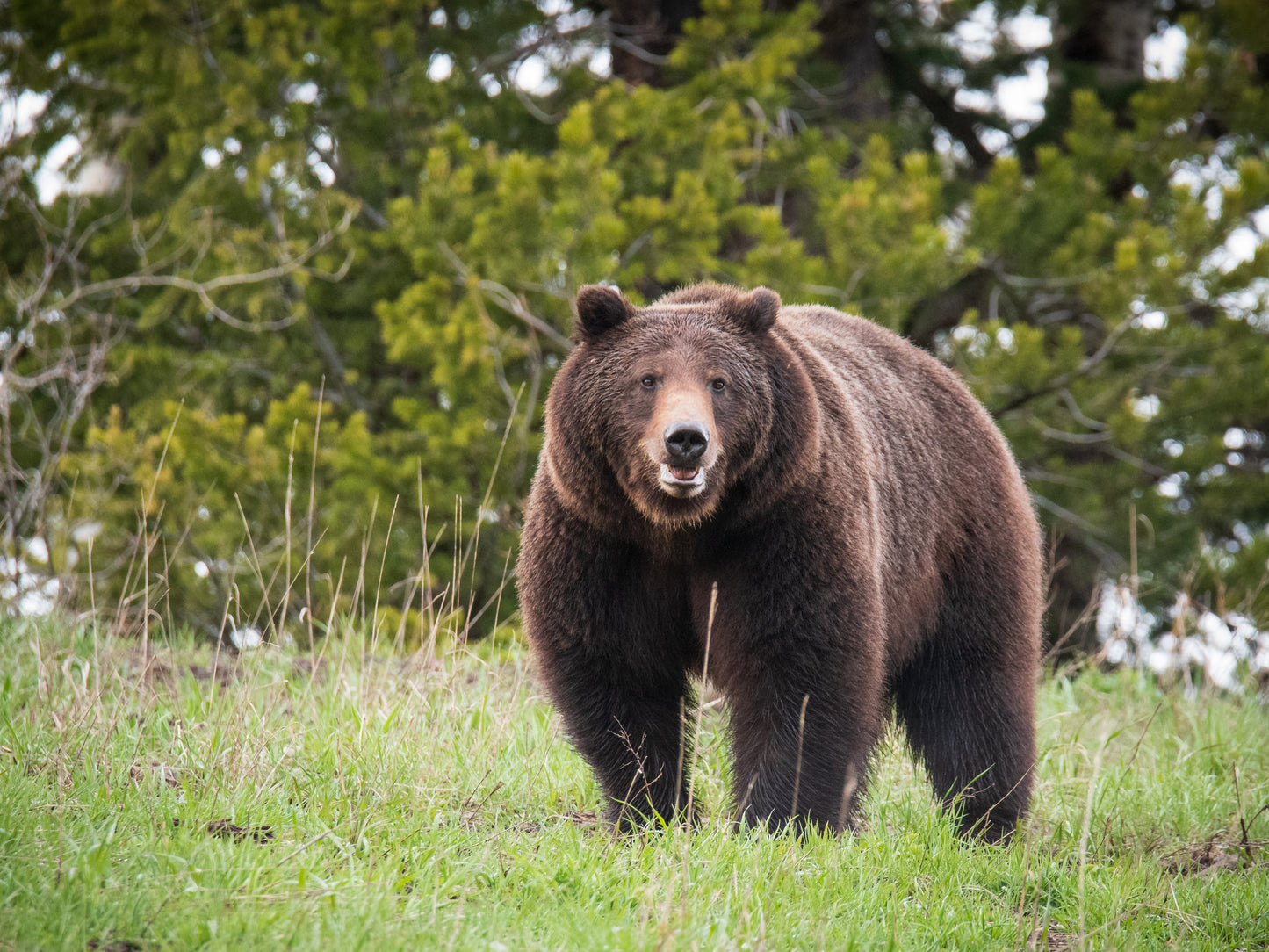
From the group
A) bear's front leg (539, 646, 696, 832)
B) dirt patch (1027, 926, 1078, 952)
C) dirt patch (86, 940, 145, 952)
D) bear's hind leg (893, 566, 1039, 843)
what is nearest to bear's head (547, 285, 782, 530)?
bear's front leg (539, 646, 696, 832)

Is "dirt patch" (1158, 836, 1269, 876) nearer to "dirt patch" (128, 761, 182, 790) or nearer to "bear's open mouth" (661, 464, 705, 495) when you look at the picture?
"bear's open mouth" (661, 464, 705, 495)

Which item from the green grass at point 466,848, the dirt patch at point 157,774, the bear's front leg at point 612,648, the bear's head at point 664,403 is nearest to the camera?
the green grass at point 466,848

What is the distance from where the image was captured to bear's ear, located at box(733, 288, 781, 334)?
436cm

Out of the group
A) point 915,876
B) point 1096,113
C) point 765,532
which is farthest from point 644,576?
point 1096,113

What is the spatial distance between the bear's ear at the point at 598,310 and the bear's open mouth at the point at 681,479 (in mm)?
811

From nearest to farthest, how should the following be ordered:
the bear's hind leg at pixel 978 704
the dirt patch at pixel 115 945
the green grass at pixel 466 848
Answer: the dirt patch at pixel 115 945 < the green grass at pixel 466 848 < the bear's hind leg at pixel 978 704

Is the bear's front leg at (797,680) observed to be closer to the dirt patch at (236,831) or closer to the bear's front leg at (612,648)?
the bear's front leg at (612,648)

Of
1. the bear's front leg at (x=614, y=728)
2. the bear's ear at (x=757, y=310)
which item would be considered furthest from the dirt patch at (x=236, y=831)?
the bear's ear at (x=757, y=310)

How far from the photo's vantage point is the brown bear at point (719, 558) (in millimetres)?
4051

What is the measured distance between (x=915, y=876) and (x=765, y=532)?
3.97 feet

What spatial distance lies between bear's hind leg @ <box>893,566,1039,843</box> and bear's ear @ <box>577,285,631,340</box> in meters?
1.88

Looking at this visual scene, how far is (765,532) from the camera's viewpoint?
4145 millimetres

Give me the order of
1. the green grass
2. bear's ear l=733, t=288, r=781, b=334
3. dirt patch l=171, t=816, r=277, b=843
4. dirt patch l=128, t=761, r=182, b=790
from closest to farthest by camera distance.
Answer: the green grass < dirt patch l=171, t=816, r=277, b=843 < dirt patch l=128, t=761, r=182, b=790 < bear's ear l=733, t=288, r=781, b=334

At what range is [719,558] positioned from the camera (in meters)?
4.18
